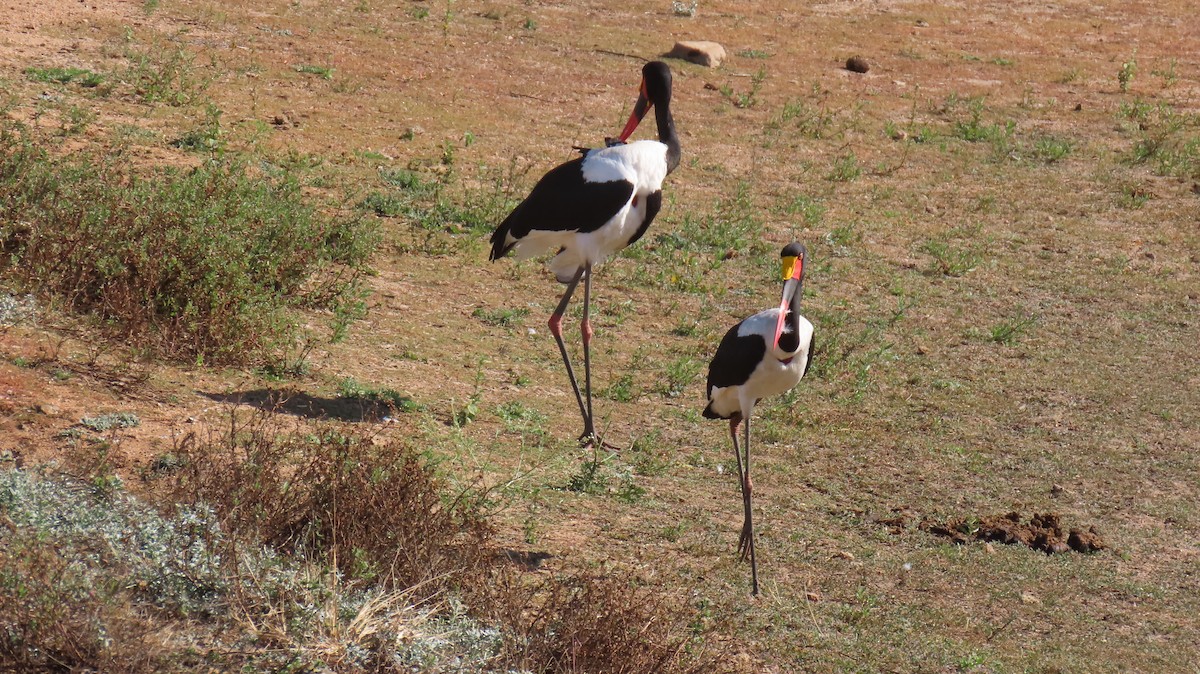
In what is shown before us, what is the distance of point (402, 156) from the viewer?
11.1m

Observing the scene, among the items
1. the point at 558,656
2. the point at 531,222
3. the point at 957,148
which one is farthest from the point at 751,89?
the point at 558,656

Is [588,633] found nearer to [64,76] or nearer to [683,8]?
[64,76]

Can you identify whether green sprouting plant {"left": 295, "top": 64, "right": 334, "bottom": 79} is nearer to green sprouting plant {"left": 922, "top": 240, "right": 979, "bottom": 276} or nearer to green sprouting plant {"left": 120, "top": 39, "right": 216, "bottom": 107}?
green sprouting plant {"left": 120, "top": 39, "right": 216, "bottom": 107}

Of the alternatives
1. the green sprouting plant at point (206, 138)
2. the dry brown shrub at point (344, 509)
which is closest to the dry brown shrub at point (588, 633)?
the dry brown shrub at point (344, 509)

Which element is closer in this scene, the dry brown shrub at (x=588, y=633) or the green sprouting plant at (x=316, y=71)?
the dry brown shrub at (x=588, y=633)

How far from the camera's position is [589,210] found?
284 inches

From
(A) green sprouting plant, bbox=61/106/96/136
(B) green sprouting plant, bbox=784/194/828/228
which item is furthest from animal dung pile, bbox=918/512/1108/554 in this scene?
(A) green sprouting plant, bbox=61/106/96/136

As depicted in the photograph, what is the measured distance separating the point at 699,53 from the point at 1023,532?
395 inches

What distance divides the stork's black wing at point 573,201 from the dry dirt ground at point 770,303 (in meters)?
1.00

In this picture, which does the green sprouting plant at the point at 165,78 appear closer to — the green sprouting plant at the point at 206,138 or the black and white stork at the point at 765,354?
the green sprouting plant at the point at 206,138

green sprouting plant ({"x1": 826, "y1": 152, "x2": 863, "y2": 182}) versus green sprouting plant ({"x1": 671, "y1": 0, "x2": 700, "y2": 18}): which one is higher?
green sprouting plant ({"x1": 671, "y1": 0, "x2": 700, "y2": 18})

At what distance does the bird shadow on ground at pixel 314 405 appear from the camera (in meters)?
6.23

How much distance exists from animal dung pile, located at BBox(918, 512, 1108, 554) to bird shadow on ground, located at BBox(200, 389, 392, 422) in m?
2.81

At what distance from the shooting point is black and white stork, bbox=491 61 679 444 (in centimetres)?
720
